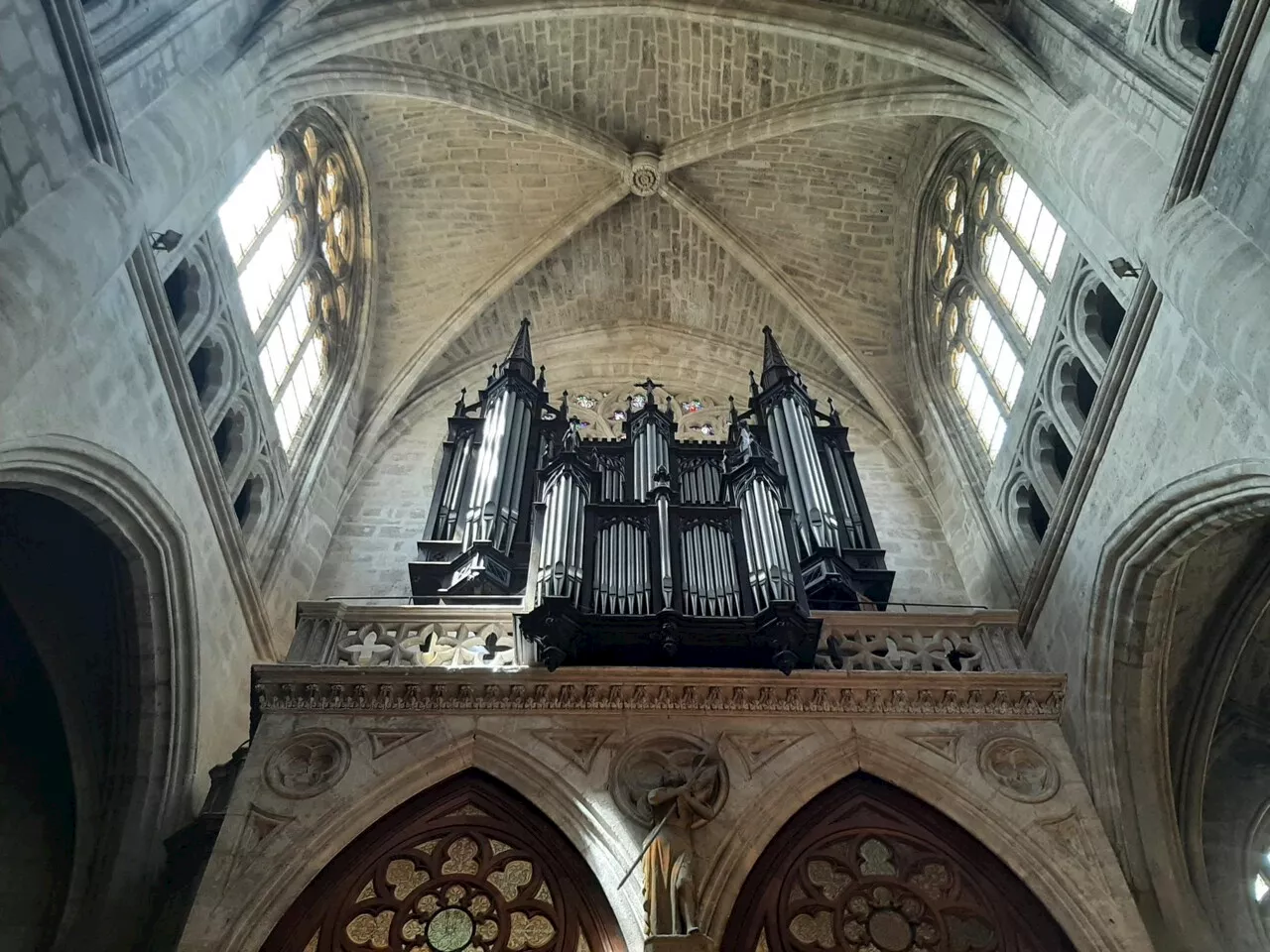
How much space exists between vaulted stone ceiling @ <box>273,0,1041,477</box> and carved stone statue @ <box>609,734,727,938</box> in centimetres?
757

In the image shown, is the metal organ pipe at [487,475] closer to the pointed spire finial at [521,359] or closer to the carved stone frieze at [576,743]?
the pointed spire finial at [521,359]

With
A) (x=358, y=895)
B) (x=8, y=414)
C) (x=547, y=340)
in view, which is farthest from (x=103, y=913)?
(x=547, y=340)

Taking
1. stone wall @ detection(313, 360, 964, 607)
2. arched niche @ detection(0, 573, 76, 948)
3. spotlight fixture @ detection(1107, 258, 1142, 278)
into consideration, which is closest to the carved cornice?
arched niche @ detection(0, 573, 76, 948)

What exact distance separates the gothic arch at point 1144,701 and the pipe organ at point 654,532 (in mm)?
1990

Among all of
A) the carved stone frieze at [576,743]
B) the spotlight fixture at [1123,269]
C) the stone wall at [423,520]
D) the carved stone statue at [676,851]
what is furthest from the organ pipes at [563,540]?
the spotlight fixture at [1123,269]

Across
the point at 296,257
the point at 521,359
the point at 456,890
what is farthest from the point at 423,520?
the point at 456,890

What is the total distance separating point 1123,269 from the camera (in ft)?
26.9

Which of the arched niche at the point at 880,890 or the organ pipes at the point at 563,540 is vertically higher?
the organ pipes at the point at 563,540

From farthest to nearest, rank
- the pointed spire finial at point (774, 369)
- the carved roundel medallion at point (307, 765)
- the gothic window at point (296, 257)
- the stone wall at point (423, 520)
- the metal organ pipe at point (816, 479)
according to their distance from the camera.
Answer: the pointed spire finial at point (774, 369), the stone wall at point (423, 520), the gothic window at point (296, 257), the metal organ pipe at point (816, 479), the carved roundel medallion at point (307, 765)

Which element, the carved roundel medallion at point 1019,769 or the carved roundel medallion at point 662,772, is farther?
the carved roundel medallion at point 1019,769

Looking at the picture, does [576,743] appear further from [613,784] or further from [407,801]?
[407,801]

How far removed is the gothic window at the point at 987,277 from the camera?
10.8 m

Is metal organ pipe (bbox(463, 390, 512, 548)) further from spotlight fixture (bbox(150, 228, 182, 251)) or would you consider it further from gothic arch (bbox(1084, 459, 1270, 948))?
gothic arch (bbox(1084, 459, 1270, 948))

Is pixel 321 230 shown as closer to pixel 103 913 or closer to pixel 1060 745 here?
pixel 103 913
